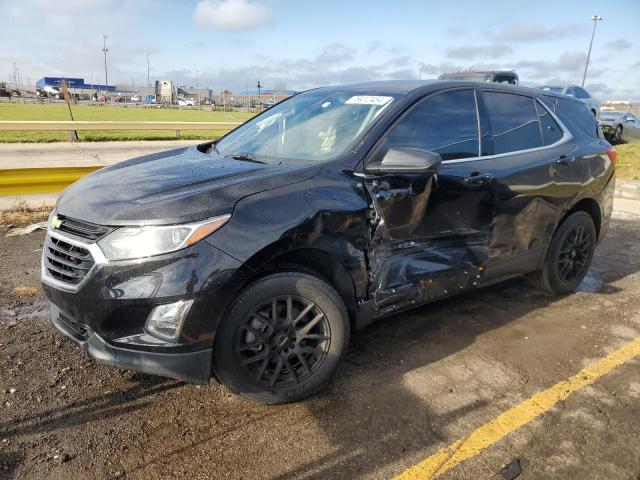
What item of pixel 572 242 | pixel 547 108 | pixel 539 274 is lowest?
pixel 539 274

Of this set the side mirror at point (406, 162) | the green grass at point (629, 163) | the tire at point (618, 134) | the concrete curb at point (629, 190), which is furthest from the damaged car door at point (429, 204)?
the tire at point (618, 134)

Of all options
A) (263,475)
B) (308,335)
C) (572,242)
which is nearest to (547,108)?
(572,242)

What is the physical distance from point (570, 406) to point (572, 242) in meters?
2.00

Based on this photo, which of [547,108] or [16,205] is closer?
[547,108]

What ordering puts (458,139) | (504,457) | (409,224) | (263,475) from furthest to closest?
1. (458,139)
2. (409,224)
3. (504,457)
4. (263,475)

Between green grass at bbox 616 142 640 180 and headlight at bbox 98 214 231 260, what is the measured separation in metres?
11.0

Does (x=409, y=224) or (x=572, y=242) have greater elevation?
(x=409, y=224)

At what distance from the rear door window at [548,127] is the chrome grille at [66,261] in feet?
11.6

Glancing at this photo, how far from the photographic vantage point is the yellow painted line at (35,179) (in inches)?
267

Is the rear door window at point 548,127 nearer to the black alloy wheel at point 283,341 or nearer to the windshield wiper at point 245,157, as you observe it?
the windshield wiper at point 245,157

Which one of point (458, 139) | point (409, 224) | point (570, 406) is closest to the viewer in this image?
point (570, 406)

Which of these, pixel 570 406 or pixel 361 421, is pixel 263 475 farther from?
pixel 570 406

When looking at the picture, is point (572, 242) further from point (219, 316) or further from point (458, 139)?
point (219, 316)

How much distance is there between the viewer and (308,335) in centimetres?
279
